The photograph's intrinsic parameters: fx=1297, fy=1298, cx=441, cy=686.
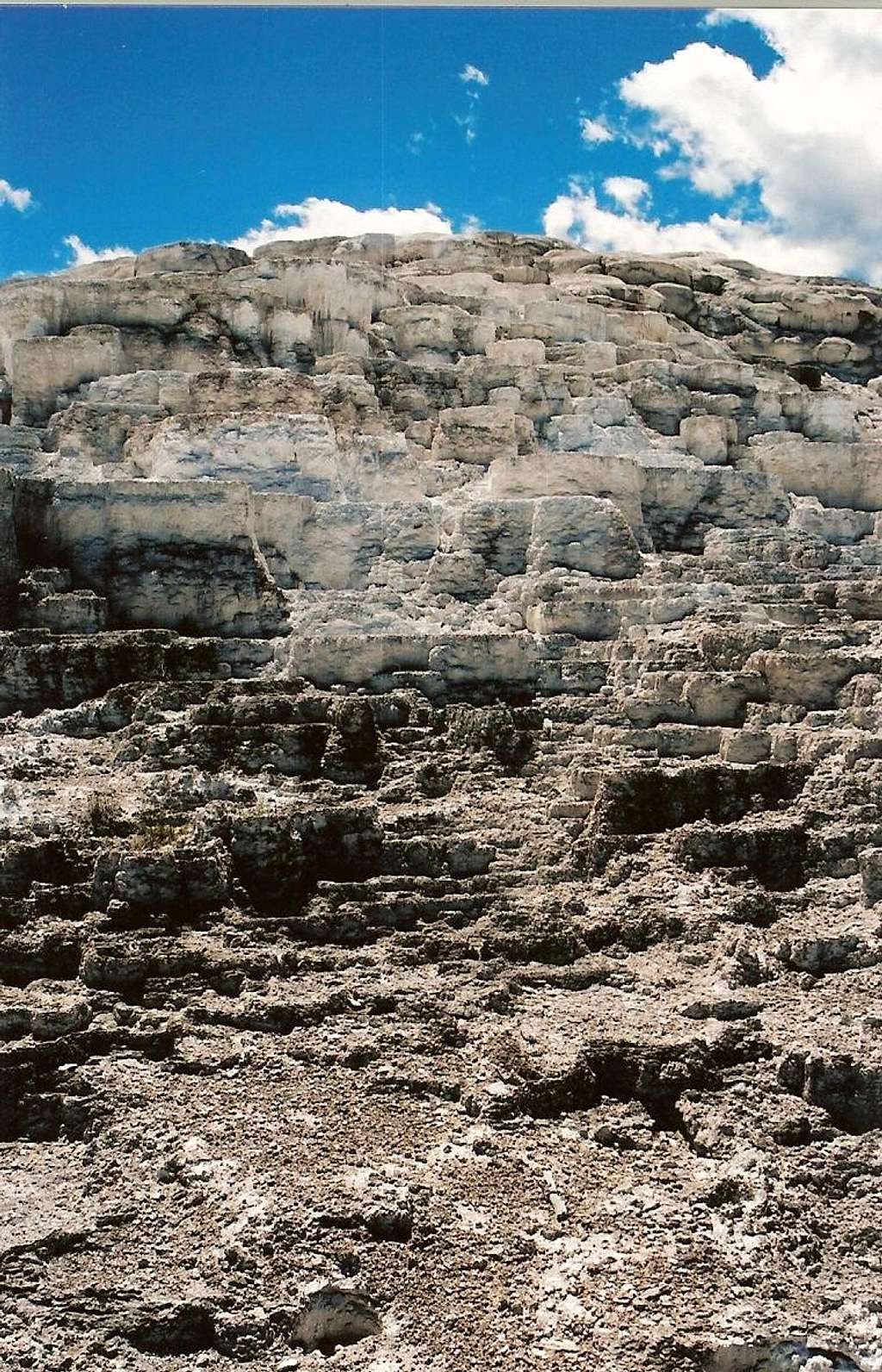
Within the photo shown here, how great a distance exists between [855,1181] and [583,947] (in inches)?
87.9

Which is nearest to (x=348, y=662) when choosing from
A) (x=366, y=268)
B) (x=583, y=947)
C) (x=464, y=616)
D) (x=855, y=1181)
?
(x=464, y=616)

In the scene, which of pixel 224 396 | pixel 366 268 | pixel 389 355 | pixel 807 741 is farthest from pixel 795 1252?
pixel 366 268

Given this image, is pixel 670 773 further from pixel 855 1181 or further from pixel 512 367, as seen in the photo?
pixel 512 367

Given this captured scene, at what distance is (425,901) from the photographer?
27.2ft

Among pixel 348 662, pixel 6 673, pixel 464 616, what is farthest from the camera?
pixel 464 616

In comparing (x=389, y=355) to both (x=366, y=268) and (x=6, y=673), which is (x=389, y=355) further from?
(x=6, y=673)

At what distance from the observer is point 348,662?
11.0 m

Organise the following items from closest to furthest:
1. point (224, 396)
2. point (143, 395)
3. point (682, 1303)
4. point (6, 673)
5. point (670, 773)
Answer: point (682, 1303)
point (670, 773)
point (6, 673)
point (224, 396)
point (143, 395)

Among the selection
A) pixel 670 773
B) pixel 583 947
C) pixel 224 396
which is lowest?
pixel 583 947

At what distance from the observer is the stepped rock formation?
587cm

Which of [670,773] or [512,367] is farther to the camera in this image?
[512,367]

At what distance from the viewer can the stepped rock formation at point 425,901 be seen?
5.87 meters

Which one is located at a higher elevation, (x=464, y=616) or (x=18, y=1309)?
(x=464, y=616)

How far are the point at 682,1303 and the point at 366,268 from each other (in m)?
18.9
